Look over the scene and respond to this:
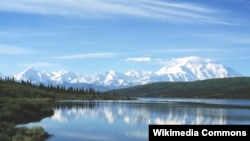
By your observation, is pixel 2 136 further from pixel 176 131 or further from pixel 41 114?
pixel 41 114

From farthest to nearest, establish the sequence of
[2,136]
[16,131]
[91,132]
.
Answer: [91,132]
[16,131]
[2,136]

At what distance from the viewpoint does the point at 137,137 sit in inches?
2314

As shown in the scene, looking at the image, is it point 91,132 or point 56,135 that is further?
point 91,132

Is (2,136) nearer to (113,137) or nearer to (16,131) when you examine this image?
(16,131)

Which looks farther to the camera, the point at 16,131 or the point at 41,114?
the point at 41,114

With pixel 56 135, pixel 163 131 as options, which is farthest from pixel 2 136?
pixel 163 131

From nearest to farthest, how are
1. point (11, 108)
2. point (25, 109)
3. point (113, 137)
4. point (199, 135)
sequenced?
point (199, 135)
point (113, 137)
point (11, 108)
point (25, 109)

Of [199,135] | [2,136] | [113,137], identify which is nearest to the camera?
[199,135]

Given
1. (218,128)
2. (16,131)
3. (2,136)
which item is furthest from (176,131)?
(16,131)

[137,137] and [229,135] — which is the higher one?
[229,135]

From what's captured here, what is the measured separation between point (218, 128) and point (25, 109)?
8212 centimetres

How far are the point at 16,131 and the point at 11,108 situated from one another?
120 feet

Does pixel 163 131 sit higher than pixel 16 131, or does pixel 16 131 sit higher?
pixel 163 131

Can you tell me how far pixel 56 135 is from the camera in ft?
196
